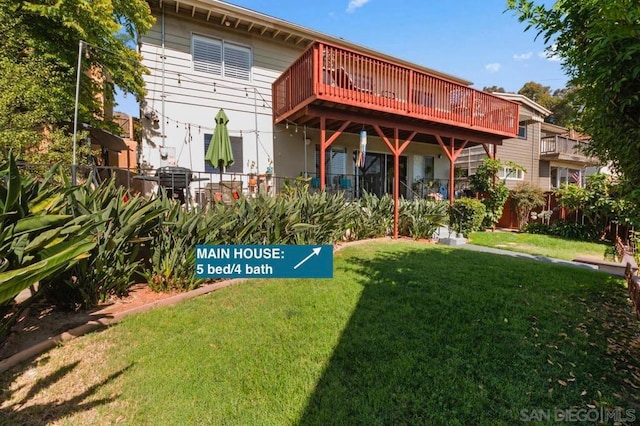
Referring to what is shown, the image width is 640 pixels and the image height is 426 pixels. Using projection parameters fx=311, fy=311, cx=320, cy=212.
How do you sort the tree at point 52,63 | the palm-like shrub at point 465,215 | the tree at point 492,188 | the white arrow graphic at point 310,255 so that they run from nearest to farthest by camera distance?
the white arrow graphic at point 310,255, the tree at point 52,63, the palm-like shrub at point 465,215, the tree at point 492,188

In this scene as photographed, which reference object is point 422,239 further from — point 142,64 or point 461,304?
point 142,64

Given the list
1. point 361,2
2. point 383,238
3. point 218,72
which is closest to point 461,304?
point 383,238

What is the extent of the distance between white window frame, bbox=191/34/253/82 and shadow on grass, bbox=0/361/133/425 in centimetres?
886

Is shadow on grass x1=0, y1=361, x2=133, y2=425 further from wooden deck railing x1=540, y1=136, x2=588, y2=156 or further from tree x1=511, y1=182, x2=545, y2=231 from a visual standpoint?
wooden deck railing x1=540, y1=136, x2=588, y2=156

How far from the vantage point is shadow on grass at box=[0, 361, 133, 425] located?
2.07 meters

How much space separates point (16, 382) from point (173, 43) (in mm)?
9029

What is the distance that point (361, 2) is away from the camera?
10.2m

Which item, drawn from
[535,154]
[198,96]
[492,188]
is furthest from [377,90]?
[535,154]

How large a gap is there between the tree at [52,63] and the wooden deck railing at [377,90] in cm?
401

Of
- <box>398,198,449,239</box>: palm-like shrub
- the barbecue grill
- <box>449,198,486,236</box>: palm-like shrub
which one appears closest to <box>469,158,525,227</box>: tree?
<box>449,198,486,236</box>: palm-like shrub

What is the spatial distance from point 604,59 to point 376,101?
23.0 feet

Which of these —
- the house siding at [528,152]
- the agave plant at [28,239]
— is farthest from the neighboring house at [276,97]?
the house siding at [528,152]

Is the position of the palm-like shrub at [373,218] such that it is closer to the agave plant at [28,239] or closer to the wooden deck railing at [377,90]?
the wooden deck railing at [377,90]

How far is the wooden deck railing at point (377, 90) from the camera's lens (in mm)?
7832
